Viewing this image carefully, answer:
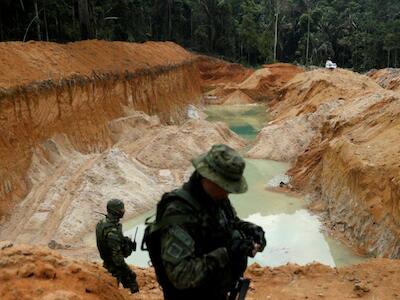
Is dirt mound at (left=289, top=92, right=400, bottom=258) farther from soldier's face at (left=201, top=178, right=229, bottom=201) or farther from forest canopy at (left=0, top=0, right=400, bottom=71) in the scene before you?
forest canopy at (left=0, top=0, right=400, bottom=71)

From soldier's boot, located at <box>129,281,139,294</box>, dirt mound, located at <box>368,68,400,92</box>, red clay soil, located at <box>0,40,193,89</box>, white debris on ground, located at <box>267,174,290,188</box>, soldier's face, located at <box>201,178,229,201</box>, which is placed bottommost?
white debris on ground, located at <box>267,174,290,188</box>

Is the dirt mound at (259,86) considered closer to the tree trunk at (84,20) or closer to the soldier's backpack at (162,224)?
the tree trunk at (84,20)

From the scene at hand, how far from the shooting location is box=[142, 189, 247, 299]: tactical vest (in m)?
3.07

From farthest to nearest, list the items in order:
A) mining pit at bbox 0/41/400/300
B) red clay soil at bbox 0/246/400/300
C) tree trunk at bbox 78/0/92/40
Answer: tree trunk at bbox 78/0/92/40
mining pit at bbox 0/41/400/300
red clay soil at bbox 0/246/400/300

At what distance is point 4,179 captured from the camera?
1270 cm

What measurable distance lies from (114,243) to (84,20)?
20508 millimetres

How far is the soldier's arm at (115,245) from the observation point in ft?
18.9

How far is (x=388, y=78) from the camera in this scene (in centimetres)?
3422

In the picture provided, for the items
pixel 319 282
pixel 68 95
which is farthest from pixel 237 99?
pixel 319 282

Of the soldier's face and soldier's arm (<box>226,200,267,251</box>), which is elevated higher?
the soldier's face

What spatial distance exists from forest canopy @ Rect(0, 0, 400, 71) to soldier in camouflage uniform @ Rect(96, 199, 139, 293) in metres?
32.5

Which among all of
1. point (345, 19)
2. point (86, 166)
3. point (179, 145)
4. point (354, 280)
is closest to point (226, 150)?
point (354, 280)

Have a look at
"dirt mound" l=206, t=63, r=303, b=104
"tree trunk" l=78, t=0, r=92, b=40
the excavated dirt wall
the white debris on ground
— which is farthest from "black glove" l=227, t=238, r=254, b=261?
"dirt mound" l=206, t=63, r=303, b=104

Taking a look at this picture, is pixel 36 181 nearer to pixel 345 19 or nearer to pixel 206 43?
pixel 206 43
